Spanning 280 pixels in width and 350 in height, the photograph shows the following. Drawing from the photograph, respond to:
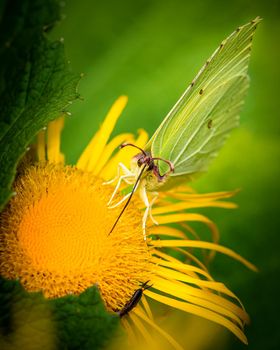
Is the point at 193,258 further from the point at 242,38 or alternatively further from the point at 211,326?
the point at 242,38

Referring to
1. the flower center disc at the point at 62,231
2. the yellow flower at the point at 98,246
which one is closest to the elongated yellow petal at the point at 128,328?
the yellow flower at the point at 98,246

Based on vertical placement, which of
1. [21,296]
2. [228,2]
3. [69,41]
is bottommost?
[21,296]

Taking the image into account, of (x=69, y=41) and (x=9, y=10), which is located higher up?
(x=69, y=41)

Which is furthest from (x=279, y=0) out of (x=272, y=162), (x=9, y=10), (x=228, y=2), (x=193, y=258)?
(x=9, y=10)

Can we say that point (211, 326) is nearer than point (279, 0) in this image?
Yes

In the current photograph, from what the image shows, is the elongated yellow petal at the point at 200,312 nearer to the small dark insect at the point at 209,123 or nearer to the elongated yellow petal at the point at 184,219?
the elongated yellow petal at the point at 184,219

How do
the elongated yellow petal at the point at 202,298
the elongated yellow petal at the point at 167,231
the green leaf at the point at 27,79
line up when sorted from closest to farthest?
the green leaf at the point at 27,79
the elongated yellow petal at the point at 202,298
the elongated yellow petal at the point at 167,231

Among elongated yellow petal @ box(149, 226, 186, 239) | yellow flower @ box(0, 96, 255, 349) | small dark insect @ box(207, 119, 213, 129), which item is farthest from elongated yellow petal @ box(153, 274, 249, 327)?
small dark insect @ box(207, 119, 213, 129)
